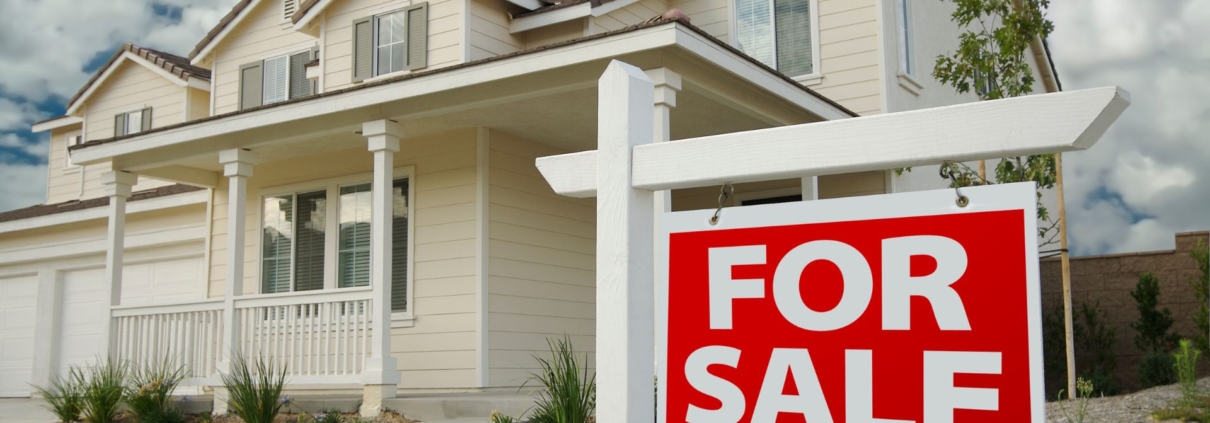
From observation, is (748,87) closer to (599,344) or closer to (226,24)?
(599,344)

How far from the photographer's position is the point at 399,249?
11133 mm

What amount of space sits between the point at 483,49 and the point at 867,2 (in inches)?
173

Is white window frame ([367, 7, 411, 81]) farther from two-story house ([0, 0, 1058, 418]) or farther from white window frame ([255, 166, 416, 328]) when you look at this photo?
white window frame ([255, 166, 416, 328])

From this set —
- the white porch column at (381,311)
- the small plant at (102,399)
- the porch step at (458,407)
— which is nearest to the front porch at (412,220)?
the white porch column at (381,311)

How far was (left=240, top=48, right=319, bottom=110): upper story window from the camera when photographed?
14.6m

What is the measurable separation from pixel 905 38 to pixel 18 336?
14257 mm

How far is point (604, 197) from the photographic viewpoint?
2.38 meters

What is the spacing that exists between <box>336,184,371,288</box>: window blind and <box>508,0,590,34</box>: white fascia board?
8.35 feet

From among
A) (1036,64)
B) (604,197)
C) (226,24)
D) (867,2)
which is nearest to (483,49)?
(867,2)

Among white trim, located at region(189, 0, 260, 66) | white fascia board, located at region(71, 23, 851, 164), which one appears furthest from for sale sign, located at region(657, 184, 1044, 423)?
white trim, located at region(189, 0, 260, 66)

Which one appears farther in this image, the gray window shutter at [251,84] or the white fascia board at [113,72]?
the white fascia board at [113,72]

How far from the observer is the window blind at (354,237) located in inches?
448

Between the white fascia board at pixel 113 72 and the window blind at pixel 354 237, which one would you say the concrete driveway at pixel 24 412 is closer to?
the window blind at pixel 354 237

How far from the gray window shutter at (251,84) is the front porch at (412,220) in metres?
2.72
